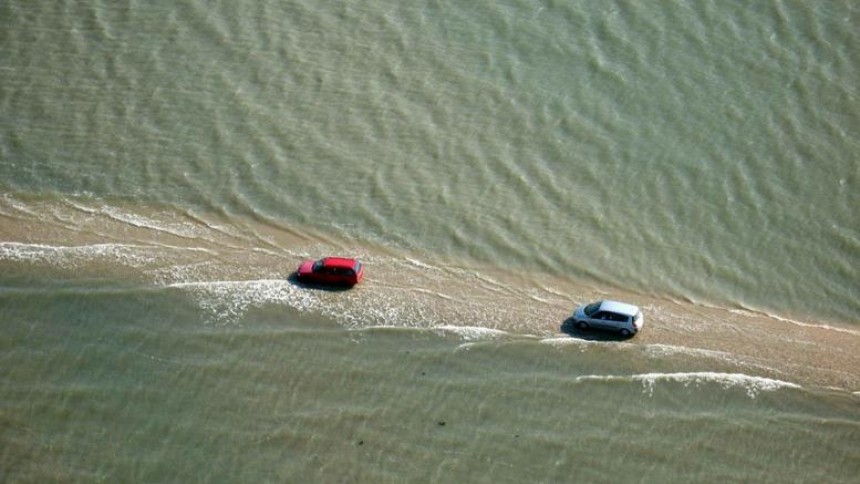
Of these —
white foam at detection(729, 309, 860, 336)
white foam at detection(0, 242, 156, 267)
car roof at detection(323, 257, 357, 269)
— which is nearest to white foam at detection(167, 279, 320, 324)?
car roof at detection(323, 257, 357, 269)

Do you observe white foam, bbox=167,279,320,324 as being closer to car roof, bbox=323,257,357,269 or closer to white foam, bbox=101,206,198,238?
car roof, bbox=323,257,357,269

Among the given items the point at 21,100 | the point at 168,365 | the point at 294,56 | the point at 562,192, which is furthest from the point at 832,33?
the point at 21,100

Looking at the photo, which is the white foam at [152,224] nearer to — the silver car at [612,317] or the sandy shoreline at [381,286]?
the sandy shoreline at [381,286]

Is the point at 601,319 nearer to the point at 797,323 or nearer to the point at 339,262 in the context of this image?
the point at 797,323

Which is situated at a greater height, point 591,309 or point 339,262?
point 339,262

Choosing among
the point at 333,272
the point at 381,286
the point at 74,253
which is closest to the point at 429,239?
the point at 381,286

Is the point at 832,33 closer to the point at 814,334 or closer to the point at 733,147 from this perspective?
the point at 733,147
